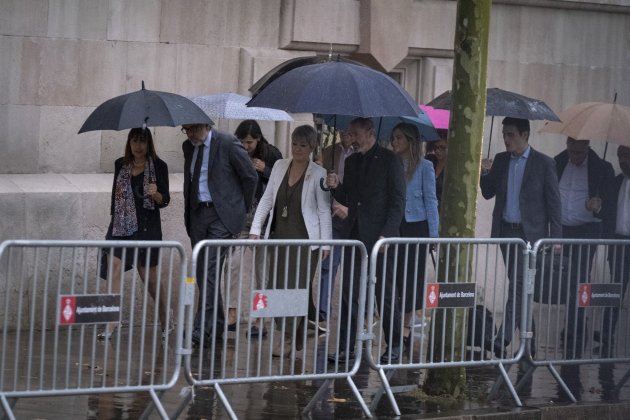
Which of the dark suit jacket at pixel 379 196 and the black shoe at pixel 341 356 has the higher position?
the dark suit jacket at pixel 379 196

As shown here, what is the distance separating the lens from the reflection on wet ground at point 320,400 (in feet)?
26.4

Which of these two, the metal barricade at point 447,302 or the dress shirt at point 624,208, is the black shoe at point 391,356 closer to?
the metal barricade at point 447,302

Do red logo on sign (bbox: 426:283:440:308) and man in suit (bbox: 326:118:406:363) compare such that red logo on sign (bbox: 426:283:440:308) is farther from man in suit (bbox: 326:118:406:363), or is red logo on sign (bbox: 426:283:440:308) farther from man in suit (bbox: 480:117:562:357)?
man in suit (bbox: 480:117:562:357)

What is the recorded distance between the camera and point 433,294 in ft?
28.0

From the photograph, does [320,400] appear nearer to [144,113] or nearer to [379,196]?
[379,196]

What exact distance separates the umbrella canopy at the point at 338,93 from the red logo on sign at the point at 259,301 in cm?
171

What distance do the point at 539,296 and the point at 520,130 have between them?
2.17m

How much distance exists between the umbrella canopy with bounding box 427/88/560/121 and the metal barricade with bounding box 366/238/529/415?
301cm

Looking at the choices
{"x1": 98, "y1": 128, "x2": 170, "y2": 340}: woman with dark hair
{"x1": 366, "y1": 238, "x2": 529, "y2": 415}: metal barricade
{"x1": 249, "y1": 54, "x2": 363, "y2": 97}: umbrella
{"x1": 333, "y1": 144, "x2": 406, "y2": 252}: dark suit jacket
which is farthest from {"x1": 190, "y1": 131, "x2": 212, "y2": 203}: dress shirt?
{"x1": 366, "y1": 238, "x2": 529, "y2": 415}: metal barricade

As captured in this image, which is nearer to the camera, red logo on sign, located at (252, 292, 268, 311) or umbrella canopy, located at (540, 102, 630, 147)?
red logo on sign, located at (252, 292, 268, 311)

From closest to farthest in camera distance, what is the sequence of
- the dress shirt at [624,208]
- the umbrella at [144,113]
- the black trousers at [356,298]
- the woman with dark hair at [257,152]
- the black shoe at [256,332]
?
1. the black shoe at [256,332]
2. the black trousers at [356,298]
3. the umbrella at [144,113]
4. the woman with dark hair at [257,152]
5. the dress shirt at [624,208]

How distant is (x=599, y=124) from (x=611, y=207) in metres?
0.75

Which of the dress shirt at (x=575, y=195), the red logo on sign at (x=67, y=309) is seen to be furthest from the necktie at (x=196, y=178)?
the red logo on sign at (x=67, y=309)

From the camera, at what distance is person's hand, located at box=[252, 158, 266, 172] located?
11781 mm
